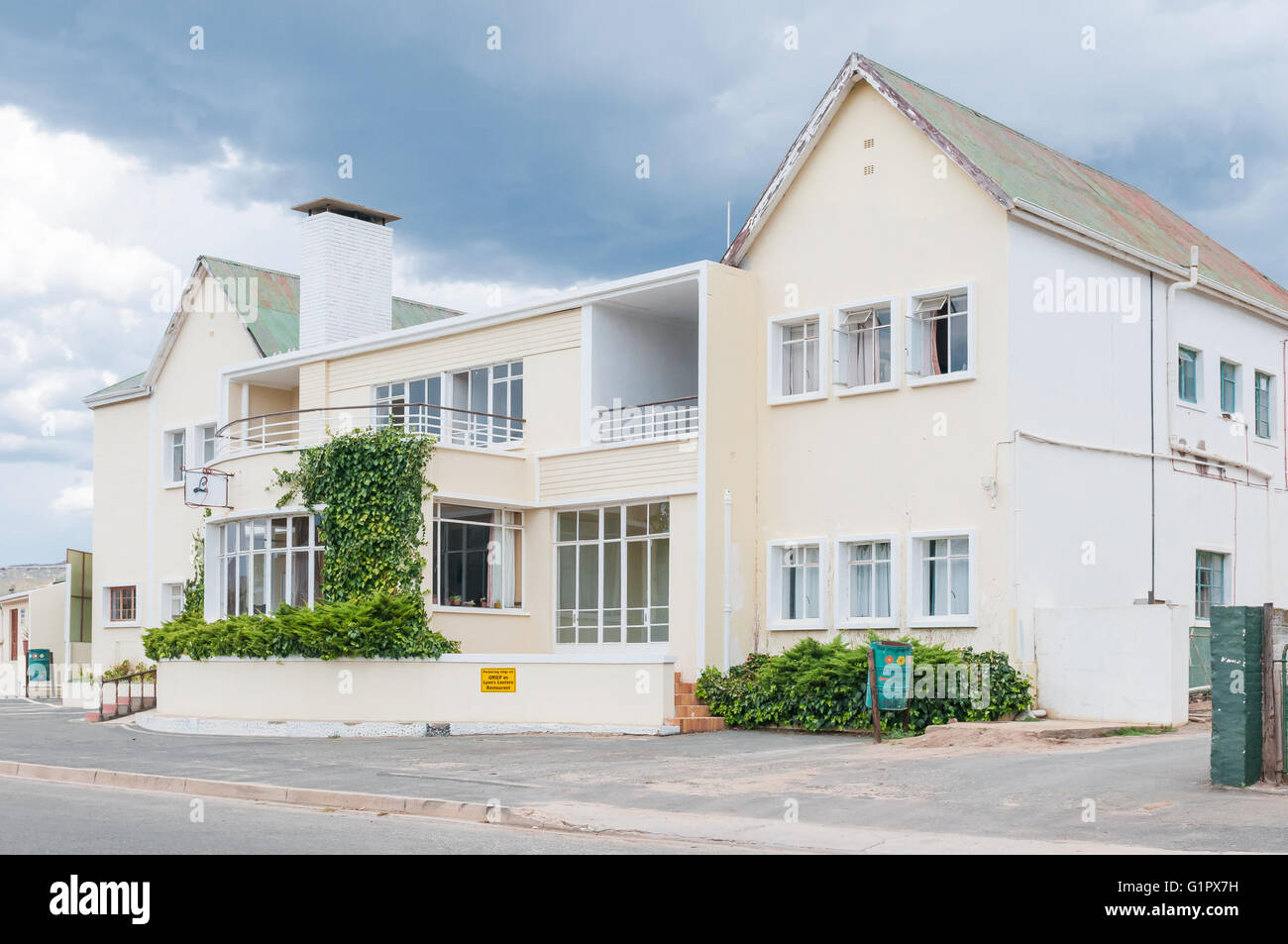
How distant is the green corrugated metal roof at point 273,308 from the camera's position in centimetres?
3525

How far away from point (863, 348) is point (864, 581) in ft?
11.9

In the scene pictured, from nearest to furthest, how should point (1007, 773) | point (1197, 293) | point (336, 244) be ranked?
point (1007, 773)
point (1197, 293)
point (336, 244)

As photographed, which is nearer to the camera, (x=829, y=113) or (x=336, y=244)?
(x=829, y=113)

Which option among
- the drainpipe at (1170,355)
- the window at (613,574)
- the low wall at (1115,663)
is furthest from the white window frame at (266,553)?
the drainpipe at (1170,355)

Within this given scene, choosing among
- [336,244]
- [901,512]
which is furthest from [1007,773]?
[336,244]

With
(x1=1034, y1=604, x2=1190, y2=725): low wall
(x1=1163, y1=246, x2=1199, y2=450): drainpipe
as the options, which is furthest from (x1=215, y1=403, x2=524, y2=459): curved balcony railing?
(x1=1163, y1=246, x2=1199, y2=450): drainpipe

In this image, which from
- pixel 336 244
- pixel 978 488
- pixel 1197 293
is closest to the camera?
pixel 978 488

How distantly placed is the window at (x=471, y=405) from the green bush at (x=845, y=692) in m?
7.52

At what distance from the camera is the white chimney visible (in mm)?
33188

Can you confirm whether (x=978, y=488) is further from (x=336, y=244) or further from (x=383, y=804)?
(x=336, y=244)

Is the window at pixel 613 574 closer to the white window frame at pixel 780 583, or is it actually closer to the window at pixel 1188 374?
the white window frame at pixel 780 583

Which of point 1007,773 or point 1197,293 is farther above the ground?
point 1197,293

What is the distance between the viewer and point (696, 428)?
24.8 meters
